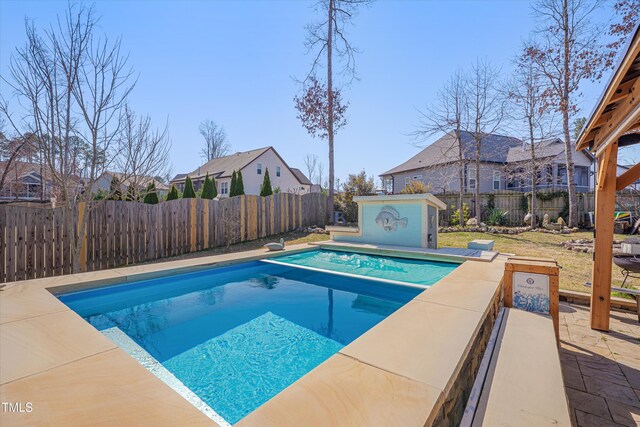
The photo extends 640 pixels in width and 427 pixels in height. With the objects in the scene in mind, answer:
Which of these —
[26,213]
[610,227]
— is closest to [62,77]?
[26,213]

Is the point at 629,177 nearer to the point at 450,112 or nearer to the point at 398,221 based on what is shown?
the point at 398,221

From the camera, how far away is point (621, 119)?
8.79 feet

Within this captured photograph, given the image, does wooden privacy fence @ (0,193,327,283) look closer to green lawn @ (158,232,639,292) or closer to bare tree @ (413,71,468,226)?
green lawn @ (158,232,639,292)

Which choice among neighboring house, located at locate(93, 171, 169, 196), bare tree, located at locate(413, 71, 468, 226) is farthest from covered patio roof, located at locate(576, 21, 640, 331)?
bare tree, located at locate(413, 71, 468, 226)

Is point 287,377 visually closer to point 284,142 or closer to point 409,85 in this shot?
point 409,85

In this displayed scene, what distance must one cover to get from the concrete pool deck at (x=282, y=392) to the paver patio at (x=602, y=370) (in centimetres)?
91

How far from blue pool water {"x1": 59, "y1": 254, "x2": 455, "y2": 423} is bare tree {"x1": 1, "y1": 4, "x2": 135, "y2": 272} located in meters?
3.12

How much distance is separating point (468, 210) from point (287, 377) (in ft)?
48.2

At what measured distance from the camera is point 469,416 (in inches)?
60.4

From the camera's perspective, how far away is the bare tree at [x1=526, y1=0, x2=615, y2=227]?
10.9 metres

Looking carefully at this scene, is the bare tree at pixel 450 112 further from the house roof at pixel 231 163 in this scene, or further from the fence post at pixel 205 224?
the house roof at pixel 231 163

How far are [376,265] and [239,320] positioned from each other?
3523mm

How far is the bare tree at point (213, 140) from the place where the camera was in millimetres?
34625

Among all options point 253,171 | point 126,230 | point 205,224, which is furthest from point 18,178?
point 253,171
